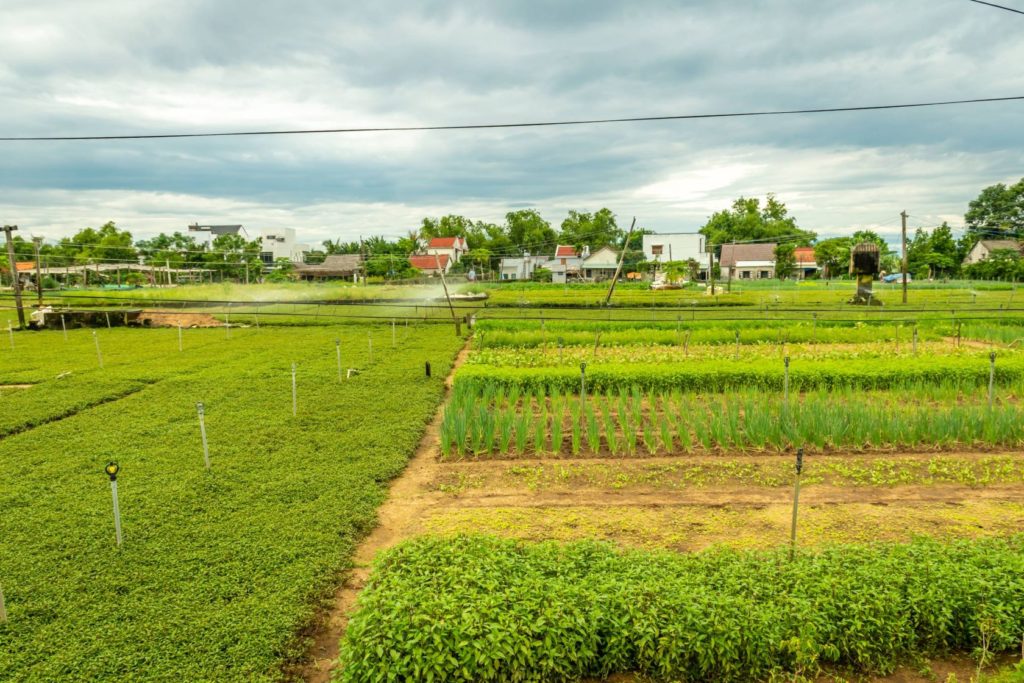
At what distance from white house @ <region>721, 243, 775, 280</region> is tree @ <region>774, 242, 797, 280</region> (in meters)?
1.91

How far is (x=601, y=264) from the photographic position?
70.0 metres

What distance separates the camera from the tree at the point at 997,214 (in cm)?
6881

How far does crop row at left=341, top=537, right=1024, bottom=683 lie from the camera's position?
455 centimetres

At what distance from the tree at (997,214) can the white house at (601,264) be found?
125 feet

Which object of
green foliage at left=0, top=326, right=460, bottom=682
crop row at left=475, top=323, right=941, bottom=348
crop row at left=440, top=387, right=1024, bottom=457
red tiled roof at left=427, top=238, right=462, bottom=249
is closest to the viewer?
green foliage at left=0, top=326, right=460, bottom=682

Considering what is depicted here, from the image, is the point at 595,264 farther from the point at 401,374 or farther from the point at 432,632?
the point at 432,632

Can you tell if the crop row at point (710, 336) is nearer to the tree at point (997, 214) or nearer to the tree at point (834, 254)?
the tree at point (834, 254)

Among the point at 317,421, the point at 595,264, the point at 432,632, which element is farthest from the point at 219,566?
the point at 595,264

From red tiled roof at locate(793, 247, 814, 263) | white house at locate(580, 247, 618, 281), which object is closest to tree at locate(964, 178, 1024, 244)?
red tiled roof at locate(793, 247, 814, 263)

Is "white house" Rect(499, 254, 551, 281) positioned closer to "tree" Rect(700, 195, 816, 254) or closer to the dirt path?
"tree" Rect(700, 195, 816, 254)

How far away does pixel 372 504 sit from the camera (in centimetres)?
810

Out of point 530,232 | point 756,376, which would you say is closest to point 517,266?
point 530,232

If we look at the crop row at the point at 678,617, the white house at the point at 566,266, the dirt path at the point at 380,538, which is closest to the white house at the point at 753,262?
the white house at the point at 566,266

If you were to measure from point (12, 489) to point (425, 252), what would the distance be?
211 ft
